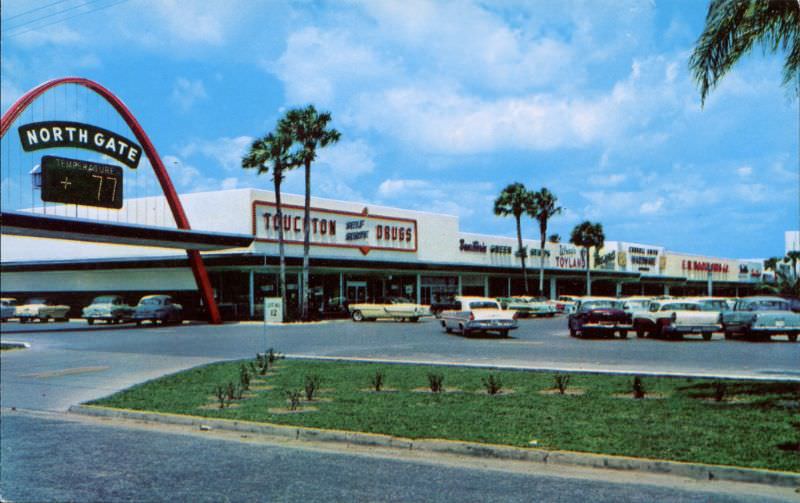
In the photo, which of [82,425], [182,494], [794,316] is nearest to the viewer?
[182,494]

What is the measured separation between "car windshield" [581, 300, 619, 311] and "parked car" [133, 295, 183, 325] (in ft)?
77.2

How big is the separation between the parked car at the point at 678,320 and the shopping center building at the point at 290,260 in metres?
14.5

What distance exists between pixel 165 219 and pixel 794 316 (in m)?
35.7

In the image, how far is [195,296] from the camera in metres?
46.9

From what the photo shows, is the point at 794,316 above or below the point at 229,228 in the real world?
below

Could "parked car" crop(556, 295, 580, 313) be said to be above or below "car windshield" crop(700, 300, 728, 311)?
below

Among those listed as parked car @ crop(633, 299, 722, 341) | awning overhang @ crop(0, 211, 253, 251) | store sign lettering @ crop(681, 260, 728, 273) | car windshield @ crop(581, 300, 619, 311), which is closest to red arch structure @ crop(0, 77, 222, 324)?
awning overhang @ crop(0, 211, 253, 251)

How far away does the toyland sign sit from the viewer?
45.2 m

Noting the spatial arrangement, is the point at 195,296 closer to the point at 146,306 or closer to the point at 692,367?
the point at 146,306

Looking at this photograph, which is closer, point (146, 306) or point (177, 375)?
point (177, 375)

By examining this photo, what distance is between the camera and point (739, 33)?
14.0m

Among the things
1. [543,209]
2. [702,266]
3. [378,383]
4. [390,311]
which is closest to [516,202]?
[543,209]

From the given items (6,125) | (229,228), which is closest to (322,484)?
(6,125)

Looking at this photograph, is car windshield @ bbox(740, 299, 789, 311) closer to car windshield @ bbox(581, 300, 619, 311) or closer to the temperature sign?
car windshield @ bbox(581, 300, 619, 311)
